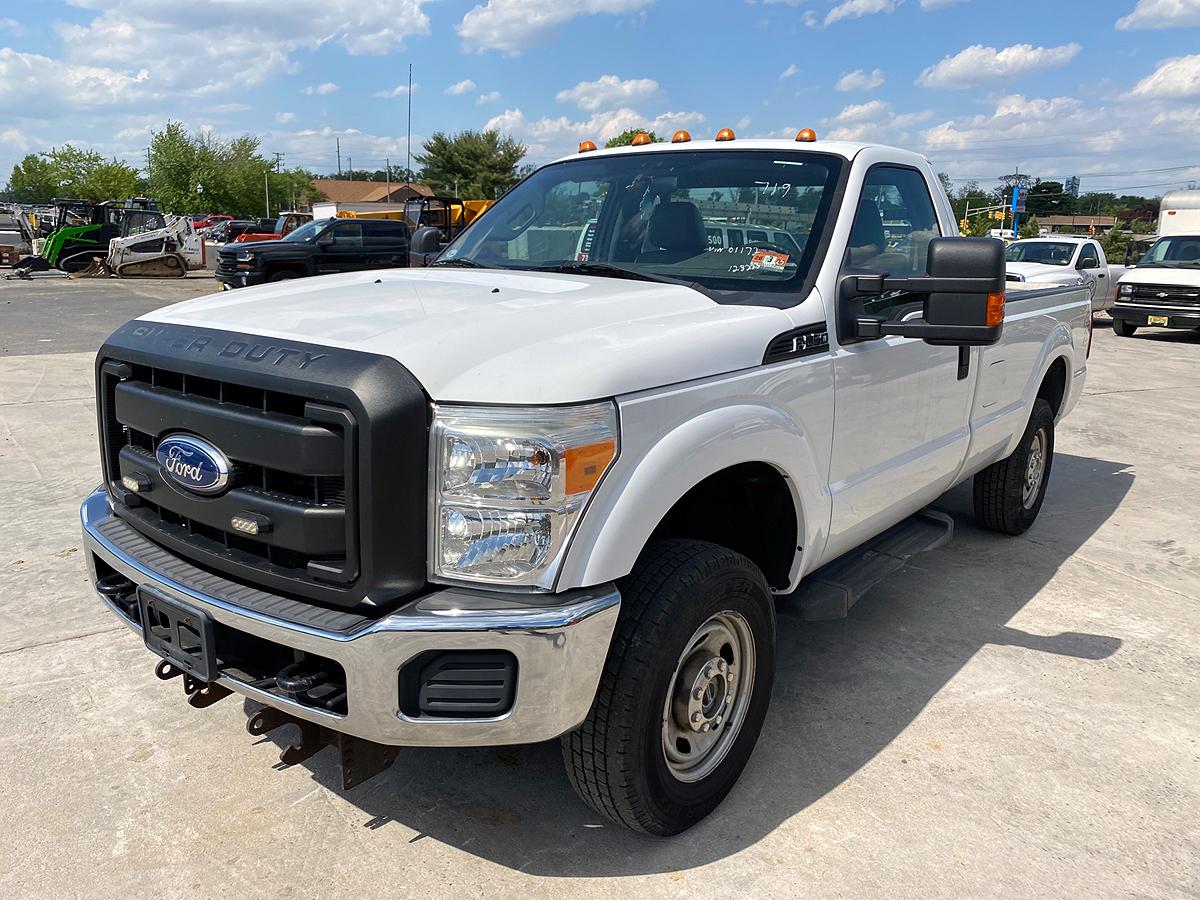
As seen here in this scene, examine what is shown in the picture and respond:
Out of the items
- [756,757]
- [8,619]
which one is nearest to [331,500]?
[756,757]

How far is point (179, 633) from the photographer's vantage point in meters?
2.47

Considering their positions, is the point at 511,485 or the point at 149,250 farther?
the point at 149,250

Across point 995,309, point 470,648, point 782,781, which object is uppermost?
point 995,309

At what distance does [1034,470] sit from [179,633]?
4.70 metres

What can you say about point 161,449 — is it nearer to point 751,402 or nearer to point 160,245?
point 751,402

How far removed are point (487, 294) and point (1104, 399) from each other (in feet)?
30.6

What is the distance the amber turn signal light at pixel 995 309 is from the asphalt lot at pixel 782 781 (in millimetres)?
1269

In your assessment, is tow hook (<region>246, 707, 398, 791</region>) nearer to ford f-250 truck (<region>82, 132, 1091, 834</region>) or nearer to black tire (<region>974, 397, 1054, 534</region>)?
ford f-250 truck (<region>82, 132, 1091, 834</region>)

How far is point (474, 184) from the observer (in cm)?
6794

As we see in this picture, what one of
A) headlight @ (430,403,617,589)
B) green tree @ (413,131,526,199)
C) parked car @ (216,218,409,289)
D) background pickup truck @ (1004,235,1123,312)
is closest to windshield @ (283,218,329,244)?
parked car @ (216,218,409,289)

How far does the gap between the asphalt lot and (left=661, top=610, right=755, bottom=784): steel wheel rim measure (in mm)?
218

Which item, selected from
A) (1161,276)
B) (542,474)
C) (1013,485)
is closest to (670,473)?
(542,474)

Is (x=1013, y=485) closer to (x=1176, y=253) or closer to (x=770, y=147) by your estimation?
(x=770, y=147)

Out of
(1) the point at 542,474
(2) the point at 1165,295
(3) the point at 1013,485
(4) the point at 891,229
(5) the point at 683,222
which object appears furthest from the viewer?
(2) the point at 1165,295
